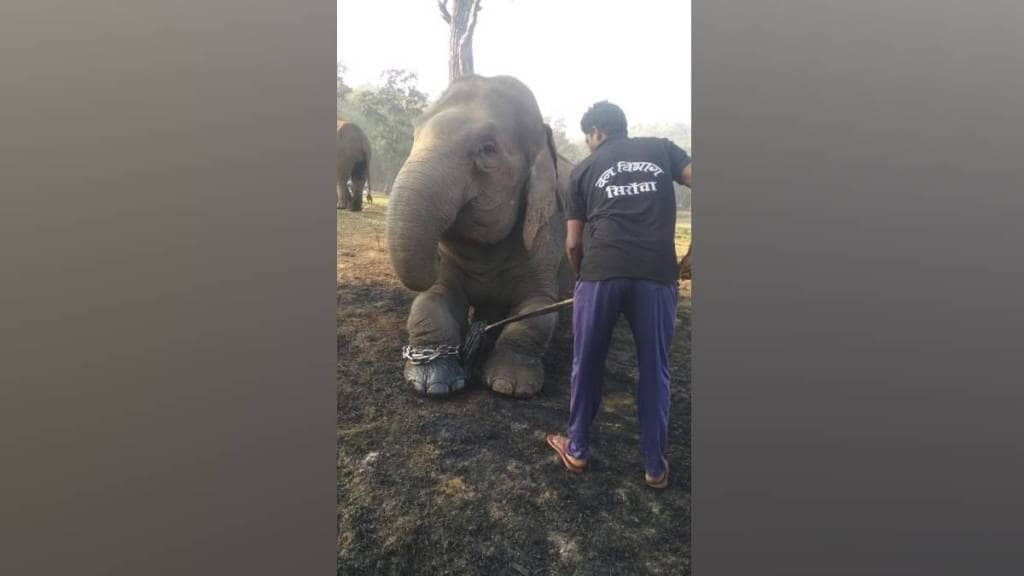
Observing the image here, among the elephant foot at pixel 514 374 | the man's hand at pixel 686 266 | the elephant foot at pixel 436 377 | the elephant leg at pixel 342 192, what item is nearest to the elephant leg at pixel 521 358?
the elephant foot at pixel 514 374

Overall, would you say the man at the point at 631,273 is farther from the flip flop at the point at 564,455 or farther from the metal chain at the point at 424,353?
the metal chain at the point at 424,353

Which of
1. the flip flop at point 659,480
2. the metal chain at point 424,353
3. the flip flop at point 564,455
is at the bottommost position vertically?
the flip flop at point 659,480

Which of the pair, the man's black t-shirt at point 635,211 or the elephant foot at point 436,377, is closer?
the man's black t-shirt at point 635,211

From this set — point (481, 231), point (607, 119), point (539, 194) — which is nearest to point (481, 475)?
point (481, 231)

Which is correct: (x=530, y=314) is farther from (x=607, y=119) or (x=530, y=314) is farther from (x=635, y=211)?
(x=607, y=119)

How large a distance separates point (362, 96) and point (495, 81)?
0.59 meters

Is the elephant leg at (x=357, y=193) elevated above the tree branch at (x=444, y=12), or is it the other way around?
the tree branch at (x=444, y=12)

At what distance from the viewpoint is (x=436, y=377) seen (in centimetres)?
215

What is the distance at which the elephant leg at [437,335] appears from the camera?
2139 mm

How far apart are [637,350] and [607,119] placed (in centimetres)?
96

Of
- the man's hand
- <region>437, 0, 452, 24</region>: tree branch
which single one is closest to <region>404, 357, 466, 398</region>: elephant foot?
the man's hand

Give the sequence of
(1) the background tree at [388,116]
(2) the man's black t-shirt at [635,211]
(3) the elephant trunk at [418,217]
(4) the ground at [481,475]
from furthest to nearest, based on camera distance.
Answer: (1) the background tree at [388,116] → (3) the elephant trunk at [418,217] → (2) the man's black t-shirt at [635,211] → (4) the ground at [481,475]

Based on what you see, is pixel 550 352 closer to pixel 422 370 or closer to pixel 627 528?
pixel 422 370

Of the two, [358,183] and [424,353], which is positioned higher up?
[358,183]
